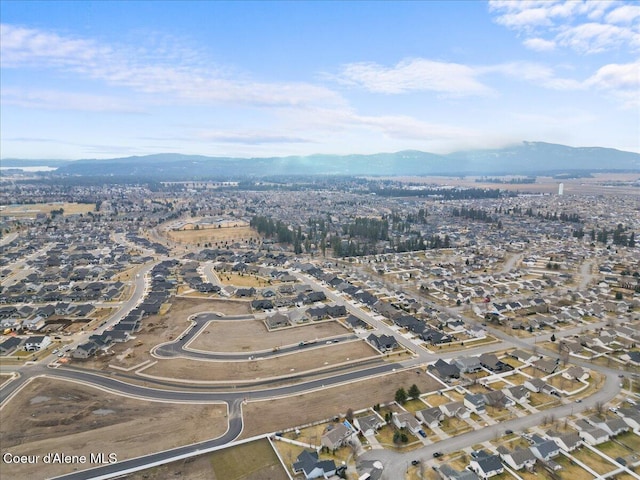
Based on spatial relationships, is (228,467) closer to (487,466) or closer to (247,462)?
(247,462)

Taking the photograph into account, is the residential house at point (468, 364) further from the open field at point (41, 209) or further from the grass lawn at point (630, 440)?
the open field at point (41, 209)

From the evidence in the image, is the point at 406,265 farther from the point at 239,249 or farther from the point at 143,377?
the point at 143,377

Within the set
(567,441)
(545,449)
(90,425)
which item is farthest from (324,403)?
(90,425)

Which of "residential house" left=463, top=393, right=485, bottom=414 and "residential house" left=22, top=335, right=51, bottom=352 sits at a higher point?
"residential house" left=463, top=393, right=485, bottom=414

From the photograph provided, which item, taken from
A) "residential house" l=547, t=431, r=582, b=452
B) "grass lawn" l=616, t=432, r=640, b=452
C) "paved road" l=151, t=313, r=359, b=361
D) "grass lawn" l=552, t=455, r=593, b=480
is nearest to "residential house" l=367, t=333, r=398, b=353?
"paved road" l=151, t=313, r=359, b=361

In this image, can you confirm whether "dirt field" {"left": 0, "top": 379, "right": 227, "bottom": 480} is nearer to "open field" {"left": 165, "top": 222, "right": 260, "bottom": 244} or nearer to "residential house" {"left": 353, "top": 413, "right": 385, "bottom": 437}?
"residential house" {"left": 353, "top": 413, "right": 385, "bottom": 437}

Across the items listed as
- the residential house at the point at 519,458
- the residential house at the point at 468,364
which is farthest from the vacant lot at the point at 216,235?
the residential house at the point at 519,458

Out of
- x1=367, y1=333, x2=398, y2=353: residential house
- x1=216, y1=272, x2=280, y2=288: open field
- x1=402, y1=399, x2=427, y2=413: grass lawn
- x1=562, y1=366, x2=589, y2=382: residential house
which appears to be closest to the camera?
x1=402, y1=399, x2=427, y2=413: grass lawn
